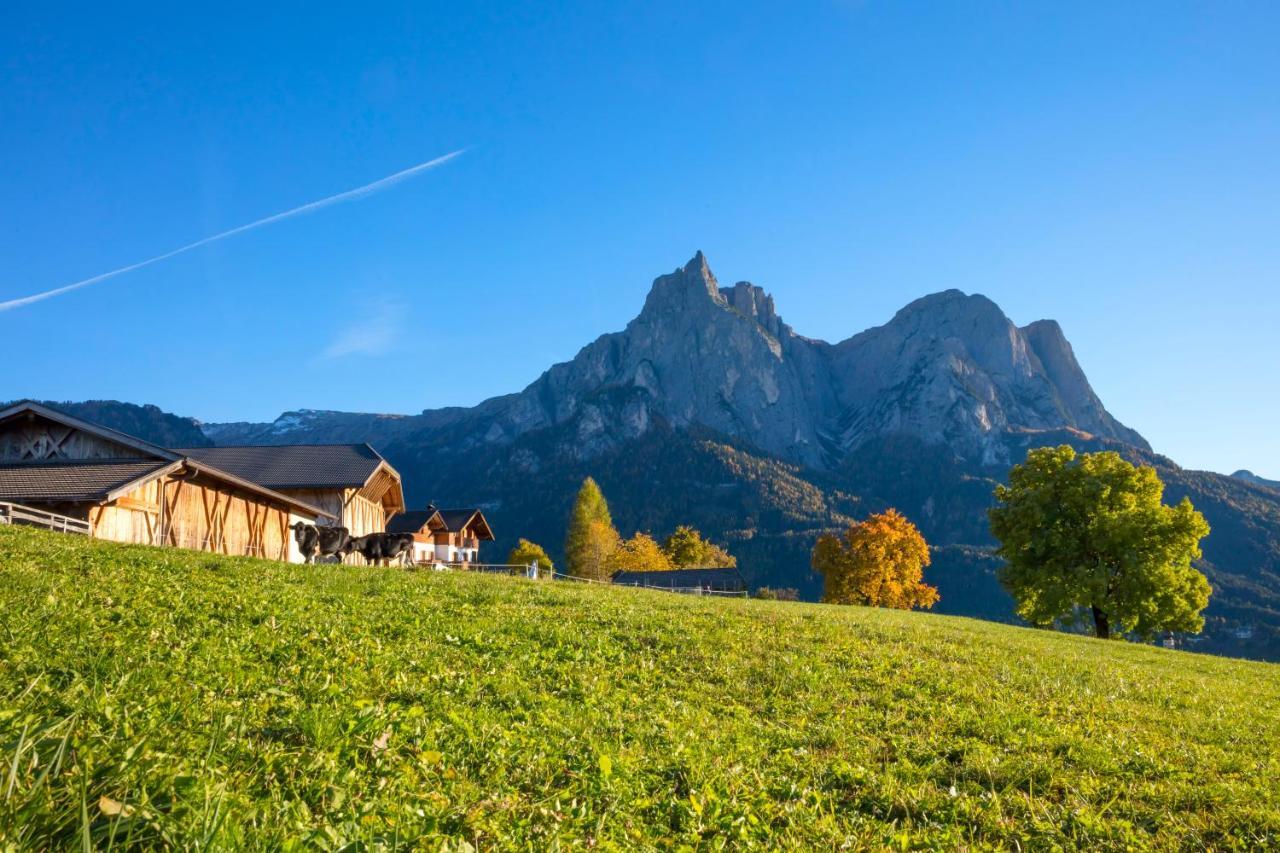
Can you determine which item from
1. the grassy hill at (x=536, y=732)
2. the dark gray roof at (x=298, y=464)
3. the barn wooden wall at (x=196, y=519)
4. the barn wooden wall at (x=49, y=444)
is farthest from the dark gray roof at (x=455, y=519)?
the grassy hill at (x=536, y=732)

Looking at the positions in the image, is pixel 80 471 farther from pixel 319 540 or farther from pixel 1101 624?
Answer: pixel 1101 624

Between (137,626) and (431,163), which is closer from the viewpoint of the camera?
(137,626)

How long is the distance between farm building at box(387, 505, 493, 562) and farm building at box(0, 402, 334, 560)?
24795 millimetres

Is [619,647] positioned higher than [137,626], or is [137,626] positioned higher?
[137,626]

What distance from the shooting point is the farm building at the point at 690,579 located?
90.1 m

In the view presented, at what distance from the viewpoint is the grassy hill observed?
4383 millimetres

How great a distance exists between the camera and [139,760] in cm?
→ 395

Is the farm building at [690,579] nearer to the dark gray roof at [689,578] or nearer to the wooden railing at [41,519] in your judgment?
the dark gray roof at [689,578]

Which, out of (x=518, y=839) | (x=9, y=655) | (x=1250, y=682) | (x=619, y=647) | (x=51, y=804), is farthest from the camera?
(x=1250, y=682)

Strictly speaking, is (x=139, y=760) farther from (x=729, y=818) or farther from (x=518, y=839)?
(x=729, y=818)

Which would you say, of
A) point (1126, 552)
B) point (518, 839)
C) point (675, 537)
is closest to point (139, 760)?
point (518, 839)

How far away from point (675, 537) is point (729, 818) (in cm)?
11162

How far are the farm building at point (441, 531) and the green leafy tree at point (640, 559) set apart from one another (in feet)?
107

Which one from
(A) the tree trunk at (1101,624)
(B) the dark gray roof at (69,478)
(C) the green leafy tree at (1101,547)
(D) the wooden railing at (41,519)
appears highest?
(B) the dark gray roof at (69,478)
